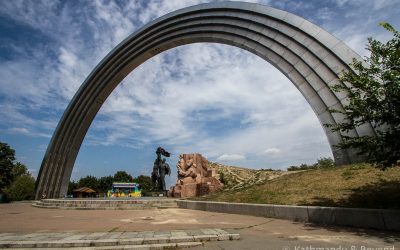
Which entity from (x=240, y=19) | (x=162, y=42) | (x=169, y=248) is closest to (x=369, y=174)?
(x=169, y=248)

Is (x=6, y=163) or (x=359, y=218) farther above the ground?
(x=6, y=163)

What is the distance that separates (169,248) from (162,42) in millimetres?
28608

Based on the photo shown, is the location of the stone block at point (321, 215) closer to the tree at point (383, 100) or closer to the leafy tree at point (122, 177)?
the tree at point (383, 100)

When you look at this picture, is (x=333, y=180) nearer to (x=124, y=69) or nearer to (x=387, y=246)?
(x=387, y=246)

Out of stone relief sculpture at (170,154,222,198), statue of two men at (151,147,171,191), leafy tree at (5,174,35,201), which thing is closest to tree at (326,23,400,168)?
stone relief sculpture at (170,154,222,198)

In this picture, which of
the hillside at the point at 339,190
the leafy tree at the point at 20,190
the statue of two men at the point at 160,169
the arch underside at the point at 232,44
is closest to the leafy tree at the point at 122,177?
the leafy tree at the point at 20,190

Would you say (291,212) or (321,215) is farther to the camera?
(291,212)

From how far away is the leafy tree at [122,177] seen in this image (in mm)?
85438

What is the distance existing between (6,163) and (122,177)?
2139 inches

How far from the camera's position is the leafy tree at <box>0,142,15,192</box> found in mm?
32938

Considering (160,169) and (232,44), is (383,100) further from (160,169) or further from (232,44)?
(160,169)

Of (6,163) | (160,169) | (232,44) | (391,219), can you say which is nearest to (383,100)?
(391,219)

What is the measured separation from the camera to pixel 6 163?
33.4m

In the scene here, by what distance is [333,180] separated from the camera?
12773mm
